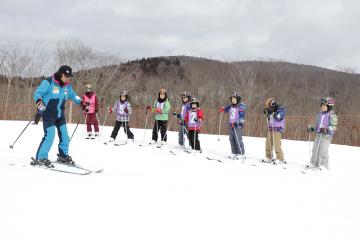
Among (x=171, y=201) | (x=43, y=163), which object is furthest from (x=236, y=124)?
(x=171, y=201)

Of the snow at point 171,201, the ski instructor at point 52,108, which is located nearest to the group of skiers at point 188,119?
the ski instructor at point 52,108

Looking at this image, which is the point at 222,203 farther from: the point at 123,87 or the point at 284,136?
the point at 123,87

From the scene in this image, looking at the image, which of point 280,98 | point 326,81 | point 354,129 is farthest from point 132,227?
point 326,81

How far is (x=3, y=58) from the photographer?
104 feet

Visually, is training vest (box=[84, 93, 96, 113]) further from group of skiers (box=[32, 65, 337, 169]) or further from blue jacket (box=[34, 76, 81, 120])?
blue jacket (box=[34, 76, 81, 120])

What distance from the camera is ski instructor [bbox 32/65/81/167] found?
6.59 metres

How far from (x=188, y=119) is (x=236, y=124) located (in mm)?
1412

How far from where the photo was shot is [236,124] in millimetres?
9859

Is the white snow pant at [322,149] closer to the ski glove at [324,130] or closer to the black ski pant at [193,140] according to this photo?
the ski glove at [324,130]

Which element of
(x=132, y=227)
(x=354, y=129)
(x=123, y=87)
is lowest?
(x=132, y=227)

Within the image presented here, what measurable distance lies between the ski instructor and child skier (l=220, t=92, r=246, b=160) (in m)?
4.49

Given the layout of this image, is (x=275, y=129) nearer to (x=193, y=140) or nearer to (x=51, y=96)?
(x=193, y=140)

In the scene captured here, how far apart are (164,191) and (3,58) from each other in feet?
101

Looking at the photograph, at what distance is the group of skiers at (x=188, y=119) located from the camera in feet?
21.9
